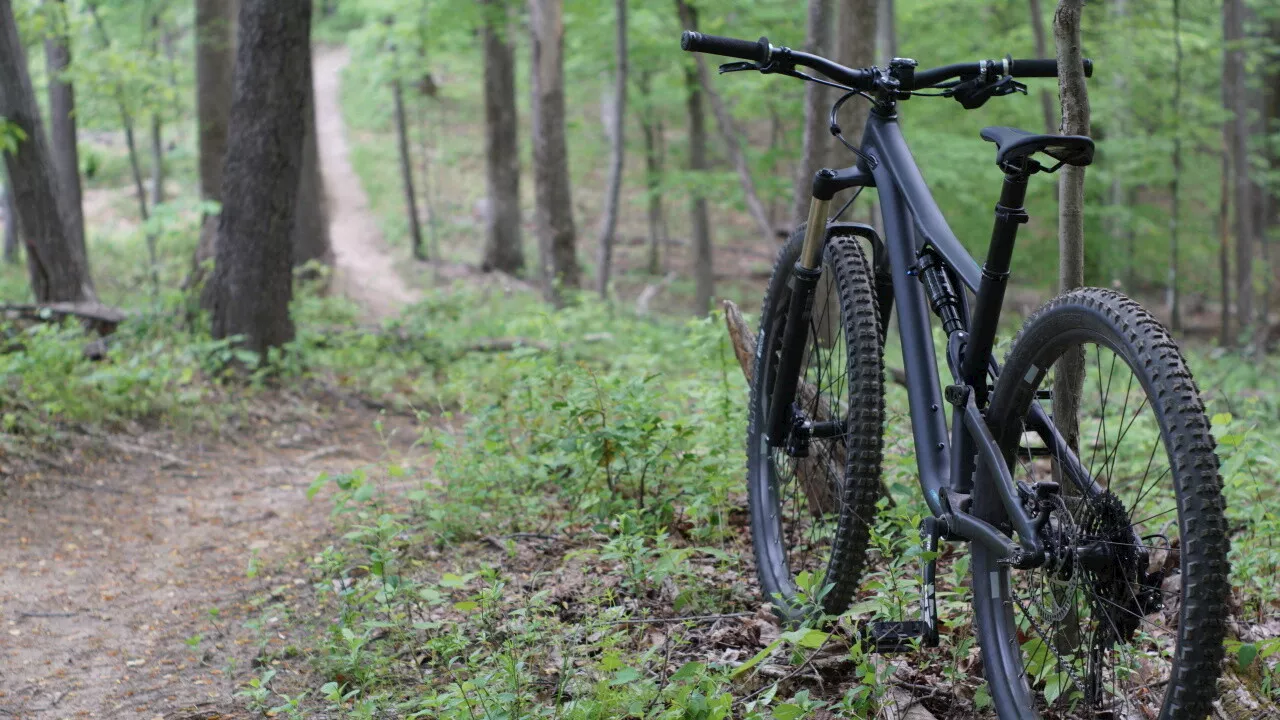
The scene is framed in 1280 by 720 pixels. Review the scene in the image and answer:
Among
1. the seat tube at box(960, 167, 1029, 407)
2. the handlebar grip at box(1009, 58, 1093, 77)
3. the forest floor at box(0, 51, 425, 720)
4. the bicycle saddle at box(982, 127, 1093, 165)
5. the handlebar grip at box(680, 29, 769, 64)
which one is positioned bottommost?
the forest floor at box(0, 51, 425, 720)

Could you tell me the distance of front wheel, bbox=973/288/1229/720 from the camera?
1.90m

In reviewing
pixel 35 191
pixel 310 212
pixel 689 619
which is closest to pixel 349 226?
pixel 310 212

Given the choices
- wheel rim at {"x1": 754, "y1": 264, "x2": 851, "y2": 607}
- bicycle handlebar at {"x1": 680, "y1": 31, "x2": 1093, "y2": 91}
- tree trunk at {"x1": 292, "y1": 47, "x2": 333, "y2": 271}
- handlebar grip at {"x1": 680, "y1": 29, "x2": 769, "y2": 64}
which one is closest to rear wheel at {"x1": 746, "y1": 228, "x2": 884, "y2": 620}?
wheel rim at {"x1": 754, "y1": 264, "x2": 851, "y2": 607}

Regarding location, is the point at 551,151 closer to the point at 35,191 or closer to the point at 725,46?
the point at 35,191

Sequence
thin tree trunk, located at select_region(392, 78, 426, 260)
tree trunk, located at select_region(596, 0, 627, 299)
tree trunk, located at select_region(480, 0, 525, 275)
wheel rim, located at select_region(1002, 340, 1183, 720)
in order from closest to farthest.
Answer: wheel rim, located at select_region(1002, 340, 1183, 720) → tree trunk, located at select_region(596, 0, 627, 299) → tree trunk, located at select_region(480, 0, 525, 275) → thin tree trunk, located at select_region(392, 78, 426, 260)

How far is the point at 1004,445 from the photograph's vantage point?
8.45 ft

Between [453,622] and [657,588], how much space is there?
0.78 metres

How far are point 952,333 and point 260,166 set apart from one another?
697cm

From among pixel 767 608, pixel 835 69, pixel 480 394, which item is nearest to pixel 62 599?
A: pixel 480 394

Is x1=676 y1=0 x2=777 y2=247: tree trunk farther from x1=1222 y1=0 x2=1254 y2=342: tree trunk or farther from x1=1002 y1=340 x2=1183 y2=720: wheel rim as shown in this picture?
x1=1002 y1=340 x2=1183 y2=720: wheel rim

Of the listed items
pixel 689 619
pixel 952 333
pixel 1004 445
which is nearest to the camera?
pixel 1004 445

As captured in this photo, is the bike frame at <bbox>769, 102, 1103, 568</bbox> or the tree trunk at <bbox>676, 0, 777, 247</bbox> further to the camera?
the tree trunk at <bbox>676, 0, 777, 247</bbox>

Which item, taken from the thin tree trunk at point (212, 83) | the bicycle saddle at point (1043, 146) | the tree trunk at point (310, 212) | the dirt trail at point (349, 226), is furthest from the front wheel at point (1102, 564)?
the tree trunk at point (310, 212)

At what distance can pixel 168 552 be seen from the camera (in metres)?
5.84
